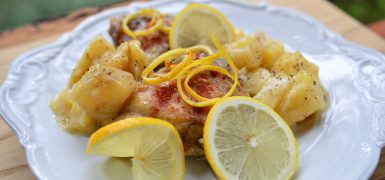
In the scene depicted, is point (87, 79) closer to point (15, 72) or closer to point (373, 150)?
point (15, 72)

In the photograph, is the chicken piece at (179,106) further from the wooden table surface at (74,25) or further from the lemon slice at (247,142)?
the wooden table surface at (74,25)

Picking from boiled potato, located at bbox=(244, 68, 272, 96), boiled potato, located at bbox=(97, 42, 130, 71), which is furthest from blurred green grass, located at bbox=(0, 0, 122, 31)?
boiled potato, located at bbox=(244, 68, 272, 96)

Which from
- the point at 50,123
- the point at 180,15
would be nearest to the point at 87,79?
the point at 50,123

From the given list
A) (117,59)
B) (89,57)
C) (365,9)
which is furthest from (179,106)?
(365,9)

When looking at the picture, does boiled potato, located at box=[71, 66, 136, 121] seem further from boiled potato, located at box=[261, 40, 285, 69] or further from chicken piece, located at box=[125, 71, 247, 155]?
boiled potato, located at box=[261, 40, 285, 69]

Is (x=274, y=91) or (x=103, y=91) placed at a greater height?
(x=103, y=91)

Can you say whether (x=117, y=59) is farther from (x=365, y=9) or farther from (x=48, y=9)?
(x=365, y=9)

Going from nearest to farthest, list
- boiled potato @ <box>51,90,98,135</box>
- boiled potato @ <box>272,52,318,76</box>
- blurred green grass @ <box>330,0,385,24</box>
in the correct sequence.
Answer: boiled potato @ <box>51,90,98,135</box>, boiled potato @ <box>272,52,318,76</box>, blurred green grass @ <box>330,0,385,24</box>
